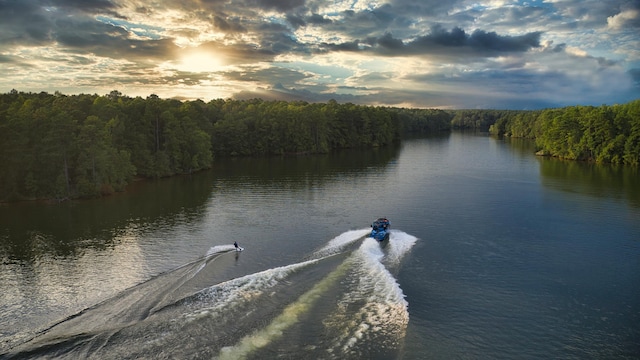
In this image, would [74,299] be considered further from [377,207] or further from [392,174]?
[392,174]

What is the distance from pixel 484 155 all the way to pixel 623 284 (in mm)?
84261

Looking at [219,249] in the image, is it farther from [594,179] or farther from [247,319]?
[594,179]

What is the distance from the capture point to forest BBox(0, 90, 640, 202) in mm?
55031

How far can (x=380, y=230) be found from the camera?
38.8 meters

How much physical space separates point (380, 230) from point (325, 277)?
11163 mm

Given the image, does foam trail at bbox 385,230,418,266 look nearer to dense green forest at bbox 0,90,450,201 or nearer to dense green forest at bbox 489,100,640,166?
dense green forest at bbox 0,90,450,201

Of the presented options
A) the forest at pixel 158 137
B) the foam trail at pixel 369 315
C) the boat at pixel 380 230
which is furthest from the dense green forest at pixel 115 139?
the foam trail at pixel 369 315

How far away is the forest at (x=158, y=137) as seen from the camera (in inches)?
2167

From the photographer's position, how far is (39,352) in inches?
770

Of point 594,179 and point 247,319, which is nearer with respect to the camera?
point 247,319

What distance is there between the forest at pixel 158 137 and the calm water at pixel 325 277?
5.79m

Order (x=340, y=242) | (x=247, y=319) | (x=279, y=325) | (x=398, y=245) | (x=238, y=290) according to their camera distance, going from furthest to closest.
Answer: (x=340, y=242), (x=398, y=245), (x=238, y=290), (x=247, y=319), (x=279, y=325)

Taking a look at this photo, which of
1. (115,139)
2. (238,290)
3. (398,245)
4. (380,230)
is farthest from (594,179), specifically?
(115,139)

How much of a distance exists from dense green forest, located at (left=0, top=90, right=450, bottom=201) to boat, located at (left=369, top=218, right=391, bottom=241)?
37.9 metres
